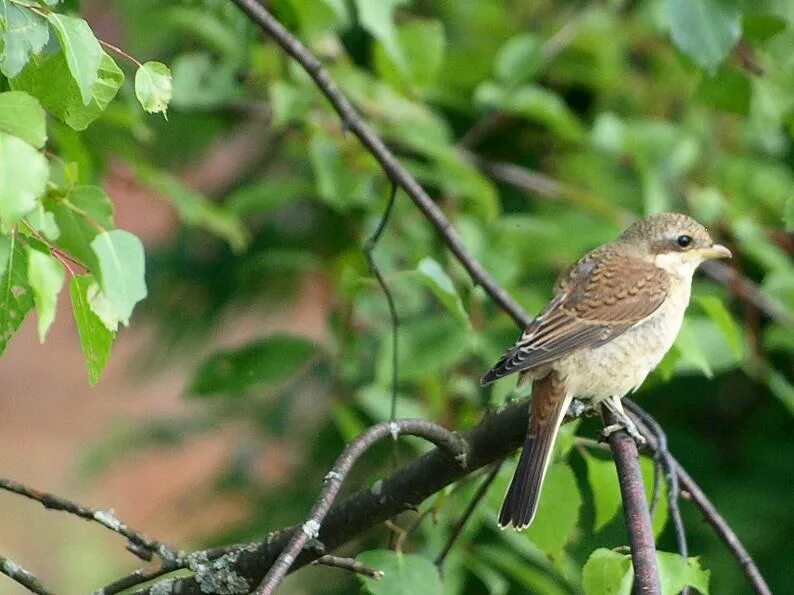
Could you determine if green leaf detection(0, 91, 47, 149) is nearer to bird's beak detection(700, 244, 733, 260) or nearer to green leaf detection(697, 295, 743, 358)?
green leaf detection(697, 295, 743, 358)

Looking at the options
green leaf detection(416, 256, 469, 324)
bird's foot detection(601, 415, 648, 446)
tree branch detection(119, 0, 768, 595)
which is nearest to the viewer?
tree branch detection(119, 0, 768, 595)

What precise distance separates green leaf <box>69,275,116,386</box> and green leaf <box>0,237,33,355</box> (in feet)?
0.20

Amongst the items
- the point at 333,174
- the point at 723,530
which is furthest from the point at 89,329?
the point at 333,174

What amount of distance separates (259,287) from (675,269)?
1.67 metres

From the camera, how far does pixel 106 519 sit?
1911 mm

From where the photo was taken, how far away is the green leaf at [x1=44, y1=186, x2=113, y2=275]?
1.49 metres

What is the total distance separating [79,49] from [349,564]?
83cm

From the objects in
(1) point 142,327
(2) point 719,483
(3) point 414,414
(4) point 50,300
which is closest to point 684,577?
(4) point 50,300

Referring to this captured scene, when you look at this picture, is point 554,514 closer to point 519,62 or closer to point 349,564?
point 349,564

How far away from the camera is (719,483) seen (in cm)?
416

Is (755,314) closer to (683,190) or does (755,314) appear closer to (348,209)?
(683,190)

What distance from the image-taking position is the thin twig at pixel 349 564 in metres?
1.89

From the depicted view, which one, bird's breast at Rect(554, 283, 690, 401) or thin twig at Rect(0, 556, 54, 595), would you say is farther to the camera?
bird's breast at Rect(554, 283, 690, 401)

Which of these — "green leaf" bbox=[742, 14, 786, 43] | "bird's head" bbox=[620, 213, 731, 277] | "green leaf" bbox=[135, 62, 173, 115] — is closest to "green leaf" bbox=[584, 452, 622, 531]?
"bird's head" bbox=[620, 213, 731, 277]
